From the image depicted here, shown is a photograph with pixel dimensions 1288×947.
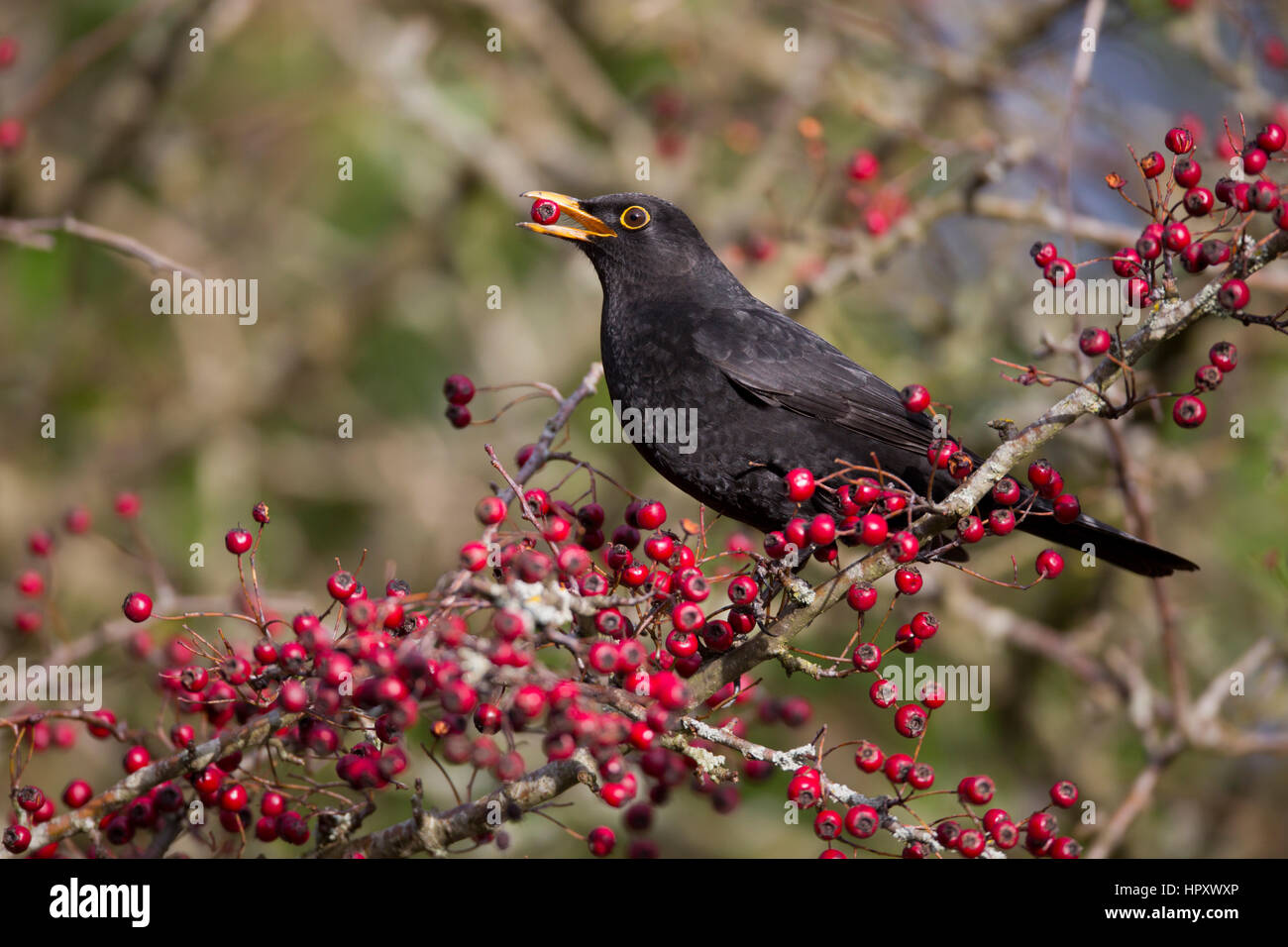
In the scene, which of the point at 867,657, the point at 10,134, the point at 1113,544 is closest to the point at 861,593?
the point at 867,657

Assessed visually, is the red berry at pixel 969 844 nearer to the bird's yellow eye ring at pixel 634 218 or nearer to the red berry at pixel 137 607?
the red berry at pixel 137 607

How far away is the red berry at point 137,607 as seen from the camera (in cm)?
309

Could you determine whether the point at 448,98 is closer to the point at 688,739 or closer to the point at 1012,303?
the point at 1012,303

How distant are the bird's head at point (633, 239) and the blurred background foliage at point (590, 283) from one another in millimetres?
933

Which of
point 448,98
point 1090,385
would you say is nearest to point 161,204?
point 448,98

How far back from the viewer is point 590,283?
7277 millimetres

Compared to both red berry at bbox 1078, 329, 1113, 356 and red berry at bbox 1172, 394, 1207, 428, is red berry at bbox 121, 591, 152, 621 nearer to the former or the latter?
red berry at bbox 1078, 329, 1113, 356

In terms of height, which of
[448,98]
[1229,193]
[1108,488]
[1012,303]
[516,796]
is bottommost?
[516,796]

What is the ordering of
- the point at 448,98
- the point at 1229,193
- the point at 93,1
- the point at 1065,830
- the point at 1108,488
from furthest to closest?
1. the point at 93,1
2. the point at 448,98
3. the point at 1065,830
4. the point at 1108,488
5. the point at 1229,193

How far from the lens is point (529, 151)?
755cm

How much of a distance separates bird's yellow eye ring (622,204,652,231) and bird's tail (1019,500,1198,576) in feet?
6.40

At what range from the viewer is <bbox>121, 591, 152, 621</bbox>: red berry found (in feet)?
10.1

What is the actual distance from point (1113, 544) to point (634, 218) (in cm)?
226

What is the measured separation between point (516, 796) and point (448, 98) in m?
5.27
